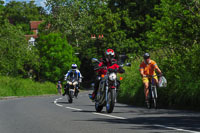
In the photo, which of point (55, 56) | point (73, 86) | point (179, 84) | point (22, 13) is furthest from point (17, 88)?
point (22, 13)

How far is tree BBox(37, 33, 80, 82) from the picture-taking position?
75.0m

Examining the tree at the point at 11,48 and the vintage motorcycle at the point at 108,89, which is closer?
the vintage motorcycle at the point at 108,89

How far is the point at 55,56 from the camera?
75250 mm

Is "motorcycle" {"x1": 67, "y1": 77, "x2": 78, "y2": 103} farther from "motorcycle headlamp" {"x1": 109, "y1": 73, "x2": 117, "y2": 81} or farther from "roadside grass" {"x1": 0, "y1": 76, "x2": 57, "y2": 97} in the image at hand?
"roadside grass" {"x1": 0, "y1": 76, "x2": 57, "y2": 97}

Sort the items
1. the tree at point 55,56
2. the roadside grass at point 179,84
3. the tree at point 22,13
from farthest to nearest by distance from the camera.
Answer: the tree at point 22,13
the tree at point 55,56
the roadside grass at point 179,84

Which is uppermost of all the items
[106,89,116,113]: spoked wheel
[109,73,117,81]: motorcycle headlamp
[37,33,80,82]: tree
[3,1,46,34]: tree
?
[3,1,46,34]: tree

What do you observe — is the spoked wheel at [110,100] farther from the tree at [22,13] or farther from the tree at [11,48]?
the tree at [22,13]

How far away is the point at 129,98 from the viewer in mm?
22812

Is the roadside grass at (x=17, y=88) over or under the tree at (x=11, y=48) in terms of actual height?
under

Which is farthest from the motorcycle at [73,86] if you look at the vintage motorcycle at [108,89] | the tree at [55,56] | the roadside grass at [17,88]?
the tree at [55,56]

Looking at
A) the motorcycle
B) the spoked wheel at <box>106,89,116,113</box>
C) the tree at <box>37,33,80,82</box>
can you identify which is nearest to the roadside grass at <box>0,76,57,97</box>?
the motorcycle

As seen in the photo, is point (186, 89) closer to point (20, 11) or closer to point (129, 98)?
point (129, 98)

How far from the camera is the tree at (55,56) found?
7500cm

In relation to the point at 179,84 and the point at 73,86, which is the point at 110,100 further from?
the point at 73,86
